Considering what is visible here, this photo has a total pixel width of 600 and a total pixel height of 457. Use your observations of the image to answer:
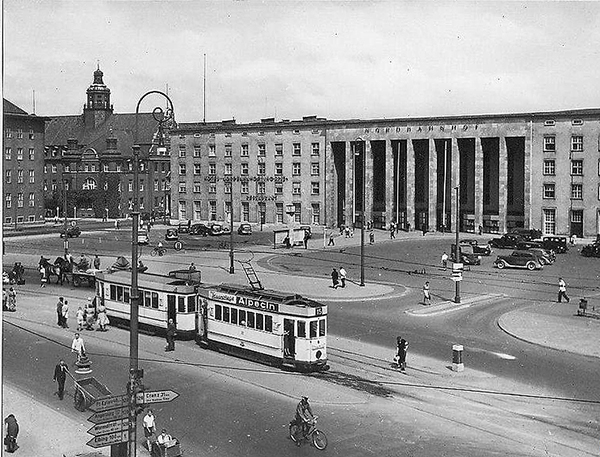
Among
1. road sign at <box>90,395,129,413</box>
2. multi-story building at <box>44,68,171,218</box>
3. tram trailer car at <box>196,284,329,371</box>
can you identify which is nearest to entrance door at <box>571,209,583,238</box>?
multi-story building at <box>44,68,171,218</box>

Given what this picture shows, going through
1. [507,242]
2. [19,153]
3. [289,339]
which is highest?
[19,153]

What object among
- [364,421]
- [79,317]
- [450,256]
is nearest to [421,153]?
[450,256]

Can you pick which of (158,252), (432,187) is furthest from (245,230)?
(158,252)

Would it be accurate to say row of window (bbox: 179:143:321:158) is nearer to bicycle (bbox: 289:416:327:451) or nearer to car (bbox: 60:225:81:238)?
car (bbox: 60:225:81:238)

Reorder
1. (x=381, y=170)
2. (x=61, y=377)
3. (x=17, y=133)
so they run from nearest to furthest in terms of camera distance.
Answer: (x=61, y=377)
(x=17, y=133)
(x=381, y=170)

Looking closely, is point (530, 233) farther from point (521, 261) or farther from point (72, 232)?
point (72, 232)

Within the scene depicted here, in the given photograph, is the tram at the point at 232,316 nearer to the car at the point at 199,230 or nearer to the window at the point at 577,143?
the car at the point at 199,230
